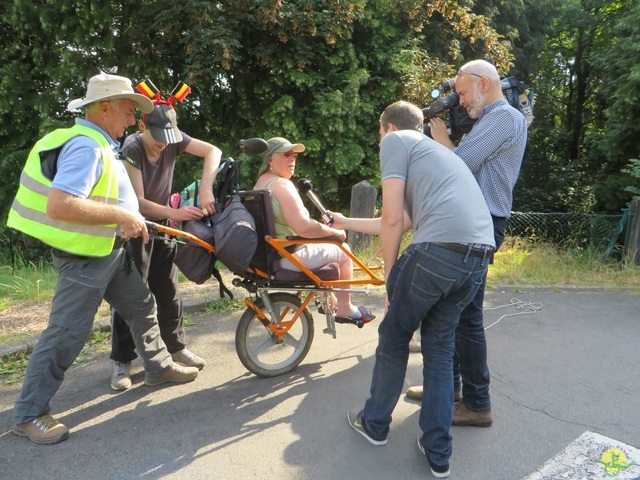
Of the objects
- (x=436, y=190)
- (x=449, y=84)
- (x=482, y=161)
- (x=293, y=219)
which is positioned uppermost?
(x=449, y=84)

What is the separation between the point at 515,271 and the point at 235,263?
4368mm

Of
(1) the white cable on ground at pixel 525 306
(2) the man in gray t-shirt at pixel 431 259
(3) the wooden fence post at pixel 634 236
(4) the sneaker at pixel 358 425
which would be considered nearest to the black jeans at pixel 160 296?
(4) the sneaker at pixel 358 425

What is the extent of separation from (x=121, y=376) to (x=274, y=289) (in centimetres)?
120

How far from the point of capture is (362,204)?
255 inches

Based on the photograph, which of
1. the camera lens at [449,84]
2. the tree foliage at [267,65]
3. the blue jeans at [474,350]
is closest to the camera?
the blue jeans at [474,350]

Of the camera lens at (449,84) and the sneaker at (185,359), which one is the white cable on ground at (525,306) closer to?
the camera lens at (449,84)

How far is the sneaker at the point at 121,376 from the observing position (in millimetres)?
3267

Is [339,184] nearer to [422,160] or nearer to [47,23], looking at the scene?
[47,23]

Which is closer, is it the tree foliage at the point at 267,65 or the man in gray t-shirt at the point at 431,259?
the man in gray t-shirt at the point at 431,259

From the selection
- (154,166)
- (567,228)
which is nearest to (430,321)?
(154,166)

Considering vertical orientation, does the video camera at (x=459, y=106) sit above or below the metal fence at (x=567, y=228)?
above

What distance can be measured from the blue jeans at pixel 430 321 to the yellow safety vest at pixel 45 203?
63.4 inches

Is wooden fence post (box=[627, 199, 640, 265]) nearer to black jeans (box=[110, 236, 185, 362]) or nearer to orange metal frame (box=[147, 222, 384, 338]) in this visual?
orange metal frame (box=[147, 222, 384, 338])

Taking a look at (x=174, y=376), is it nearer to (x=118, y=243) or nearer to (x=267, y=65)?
(x=118, y=243)
